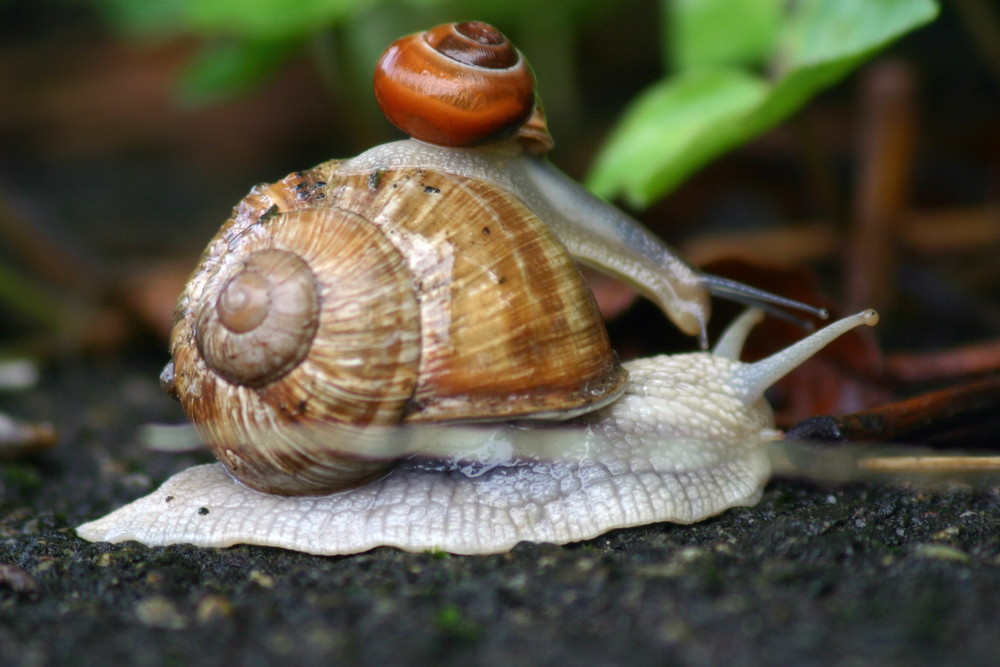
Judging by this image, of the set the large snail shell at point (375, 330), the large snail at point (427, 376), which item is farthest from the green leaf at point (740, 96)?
the large snail shell at point (375, 330)

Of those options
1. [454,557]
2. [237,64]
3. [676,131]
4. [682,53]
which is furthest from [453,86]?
[237,64]

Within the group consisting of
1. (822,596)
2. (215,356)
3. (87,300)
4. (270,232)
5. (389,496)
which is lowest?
(87,300)

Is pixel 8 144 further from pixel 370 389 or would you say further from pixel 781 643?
pixel 781 643

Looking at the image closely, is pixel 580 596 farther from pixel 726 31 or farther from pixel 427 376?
pixel 726 31

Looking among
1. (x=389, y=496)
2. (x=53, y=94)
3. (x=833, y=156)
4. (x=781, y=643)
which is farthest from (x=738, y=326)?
(x=53, y=94)

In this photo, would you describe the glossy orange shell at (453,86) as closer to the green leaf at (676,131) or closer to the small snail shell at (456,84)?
the small snail shell at (456,84)

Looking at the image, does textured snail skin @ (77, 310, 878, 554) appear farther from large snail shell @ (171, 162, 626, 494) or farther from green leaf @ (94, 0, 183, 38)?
green leaf @ (94, 0, 183, 38)
